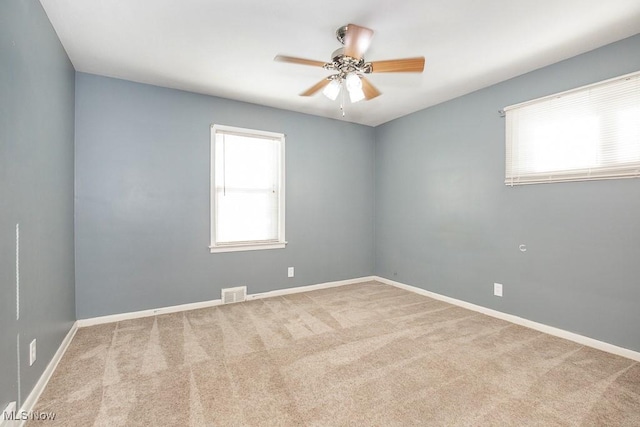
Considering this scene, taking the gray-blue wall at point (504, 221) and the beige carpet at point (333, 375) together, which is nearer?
the beige carpet at point (333, 375)

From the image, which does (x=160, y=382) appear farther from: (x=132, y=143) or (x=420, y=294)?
(x=420, y=294)

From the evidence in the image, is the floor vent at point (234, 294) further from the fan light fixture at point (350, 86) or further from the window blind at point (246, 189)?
the fan light fixture at point (350, 86)

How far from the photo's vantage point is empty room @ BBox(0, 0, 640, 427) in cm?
176

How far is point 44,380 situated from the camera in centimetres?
191

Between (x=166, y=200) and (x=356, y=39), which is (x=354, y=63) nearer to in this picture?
(x=356, y=39)

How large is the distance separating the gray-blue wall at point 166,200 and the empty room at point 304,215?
2cm

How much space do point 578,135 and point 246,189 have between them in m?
3.58

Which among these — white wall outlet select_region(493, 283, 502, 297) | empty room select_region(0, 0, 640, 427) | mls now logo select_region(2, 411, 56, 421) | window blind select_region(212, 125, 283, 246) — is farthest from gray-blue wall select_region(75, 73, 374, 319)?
white wall outlet select_region(493, 283, 502, 297)

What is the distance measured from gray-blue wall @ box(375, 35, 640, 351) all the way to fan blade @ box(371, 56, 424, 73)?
5.29 ft

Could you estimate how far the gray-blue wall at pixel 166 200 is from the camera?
116 inches

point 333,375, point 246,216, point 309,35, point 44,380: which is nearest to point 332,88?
point 309,35

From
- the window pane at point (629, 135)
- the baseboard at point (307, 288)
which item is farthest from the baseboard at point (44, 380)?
the window pane at point (629, 135)

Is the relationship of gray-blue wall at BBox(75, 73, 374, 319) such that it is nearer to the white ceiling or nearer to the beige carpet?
the white ceiling

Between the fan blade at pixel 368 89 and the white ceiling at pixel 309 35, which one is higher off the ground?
the white ceiling at pixel 309 35
